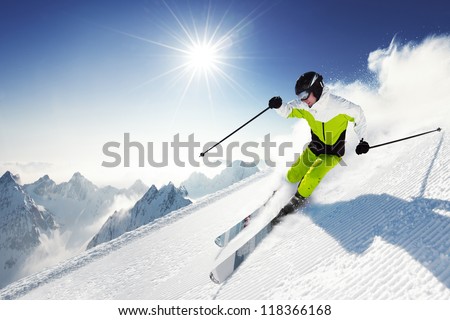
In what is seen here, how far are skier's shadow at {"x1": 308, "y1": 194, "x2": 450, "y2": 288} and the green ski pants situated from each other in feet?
1.73

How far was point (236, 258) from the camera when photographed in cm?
469

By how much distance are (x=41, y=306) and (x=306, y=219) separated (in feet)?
13.8

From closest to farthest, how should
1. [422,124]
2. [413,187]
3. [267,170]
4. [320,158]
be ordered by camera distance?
[413,187] < [320,158] < [422,124] < [267,170]

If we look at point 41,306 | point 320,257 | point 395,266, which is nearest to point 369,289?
point 395,266

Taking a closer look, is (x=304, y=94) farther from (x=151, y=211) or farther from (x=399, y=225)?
(x=151, y=211)

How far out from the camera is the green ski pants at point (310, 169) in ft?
17.4

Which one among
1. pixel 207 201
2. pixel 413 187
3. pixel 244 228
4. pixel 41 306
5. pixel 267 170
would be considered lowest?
pixel 41 306

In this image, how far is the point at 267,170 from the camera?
58.4 ft

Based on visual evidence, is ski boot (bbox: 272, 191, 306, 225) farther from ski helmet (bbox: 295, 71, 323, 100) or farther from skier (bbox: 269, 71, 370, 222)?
ski helmet (bbox: 295, 71, 323, 100)

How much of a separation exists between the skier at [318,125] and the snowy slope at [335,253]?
0.60 metres

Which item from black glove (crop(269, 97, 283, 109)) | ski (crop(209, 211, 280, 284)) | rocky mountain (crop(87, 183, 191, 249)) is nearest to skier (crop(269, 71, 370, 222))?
black glove (crop(269, 97, 283, 109))

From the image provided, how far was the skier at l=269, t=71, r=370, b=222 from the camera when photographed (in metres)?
5.02

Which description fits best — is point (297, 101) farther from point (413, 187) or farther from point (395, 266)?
point (395, 266)

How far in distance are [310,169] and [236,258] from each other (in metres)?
2.19
